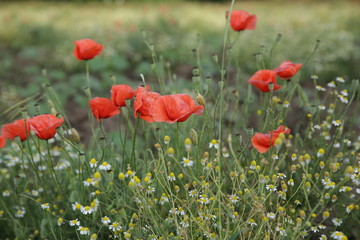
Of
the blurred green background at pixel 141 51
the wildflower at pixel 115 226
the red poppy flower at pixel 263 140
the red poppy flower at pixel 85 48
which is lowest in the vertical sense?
the blurred green background at pixel 141 51

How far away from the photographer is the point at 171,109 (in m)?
1.65

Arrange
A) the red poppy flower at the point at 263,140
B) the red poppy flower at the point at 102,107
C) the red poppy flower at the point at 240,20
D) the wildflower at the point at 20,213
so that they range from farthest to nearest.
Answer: the red poppy flower at the point at 240,20 → the wildflower at the point at 20,213 → the red poppy flower at the point at 102,107 → the red poppy flower at the point at 263,140

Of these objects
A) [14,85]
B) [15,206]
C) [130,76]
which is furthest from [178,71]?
[15,206]

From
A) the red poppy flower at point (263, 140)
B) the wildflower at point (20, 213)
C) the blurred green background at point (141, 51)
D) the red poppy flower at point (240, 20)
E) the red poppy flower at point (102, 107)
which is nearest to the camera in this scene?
the red poppy flower at point (263, 140)

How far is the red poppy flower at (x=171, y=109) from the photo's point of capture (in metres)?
1.63

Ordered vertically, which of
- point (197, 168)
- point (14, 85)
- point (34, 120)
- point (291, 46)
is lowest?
point (14, 85)

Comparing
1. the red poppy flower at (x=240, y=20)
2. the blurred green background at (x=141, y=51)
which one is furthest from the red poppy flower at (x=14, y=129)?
the blurred green background at (x=141, y=51)

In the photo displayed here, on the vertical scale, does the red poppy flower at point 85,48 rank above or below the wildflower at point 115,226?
above

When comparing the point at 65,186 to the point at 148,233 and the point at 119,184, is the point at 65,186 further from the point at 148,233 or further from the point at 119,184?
the point at 148,233

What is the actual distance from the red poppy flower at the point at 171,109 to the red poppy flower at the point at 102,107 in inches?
12.6

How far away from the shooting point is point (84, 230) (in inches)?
67.4

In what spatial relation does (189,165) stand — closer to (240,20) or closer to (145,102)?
(145,102)

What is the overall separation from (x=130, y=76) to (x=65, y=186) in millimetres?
3115

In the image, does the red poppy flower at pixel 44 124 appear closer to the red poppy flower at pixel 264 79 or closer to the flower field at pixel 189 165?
the flower field at pixel 189 165
